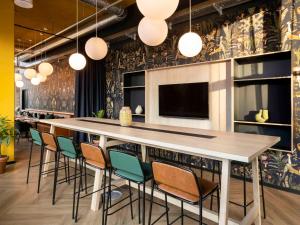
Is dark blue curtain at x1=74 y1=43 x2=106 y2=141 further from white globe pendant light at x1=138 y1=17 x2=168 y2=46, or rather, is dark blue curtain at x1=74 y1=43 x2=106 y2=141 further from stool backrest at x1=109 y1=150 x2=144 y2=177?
stool backrest at x1=109 y1=150 x2=144 y2=177

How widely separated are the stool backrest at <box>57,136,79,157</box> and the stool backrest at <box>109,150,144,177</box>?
2.37 ft

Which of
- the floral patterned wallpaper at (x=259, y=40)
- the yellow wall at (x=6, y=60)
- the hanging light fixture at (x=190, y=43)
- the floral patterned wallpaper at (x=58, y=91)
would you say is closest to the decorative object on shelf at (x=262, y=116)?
the floral patterned wallpaper at (x=259, y=40)

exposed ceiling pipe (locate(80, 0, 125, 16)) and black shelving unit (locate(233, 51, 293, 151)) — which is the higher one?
exposed ceiling pipe (locate(80, 0, 125, 16))

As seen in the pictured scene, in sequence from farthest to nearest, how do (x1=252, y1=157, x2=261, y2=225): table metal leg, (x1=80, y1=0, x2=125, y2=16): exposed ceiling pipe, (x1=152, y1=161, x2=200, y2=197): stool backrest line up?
(x1=80, y1=0, x2=125, y2=16): exposed ceiling pipe, (x1=252, y1=157, x2=261, y2=225): table metal leg, (x1=152, y1=161, x2=200, y2=197): stool backrest

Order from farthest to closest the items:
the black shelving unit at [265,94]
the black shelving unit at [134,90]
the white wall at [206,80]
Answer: the black shelving unit at [134,90], the white wall at [206,80], the black shelving unit at [265,94]

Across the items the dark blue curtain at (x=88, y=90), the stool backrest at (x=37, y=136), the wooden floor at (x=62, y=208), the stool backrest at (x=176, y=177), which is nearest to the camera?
the stool backrest at (x=176, y=177)

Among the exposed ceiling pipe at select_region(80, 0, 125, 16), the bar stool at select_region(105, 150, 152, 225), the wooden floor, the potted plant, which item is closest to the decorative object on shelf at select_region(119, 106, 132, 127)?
the bar stool at select_region(105, 150, 152, 225)

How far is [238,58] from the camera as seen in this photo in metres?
3.21

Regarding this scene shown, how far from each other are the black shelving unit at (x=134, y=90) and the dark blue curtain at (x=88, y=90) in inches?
34.6

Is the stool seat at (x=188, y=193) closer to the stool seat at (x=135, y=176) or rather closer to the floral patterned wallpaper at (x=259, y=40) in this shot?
the stool seat at (x=135, y=176)

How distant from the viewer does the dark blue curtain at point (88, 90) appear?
5555mm

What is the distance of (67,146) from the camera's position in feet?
8.41

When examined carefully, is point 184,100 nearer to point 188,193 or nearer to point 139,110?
point 139,110

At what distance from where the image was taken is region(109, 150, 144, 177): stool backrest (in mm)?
1781
